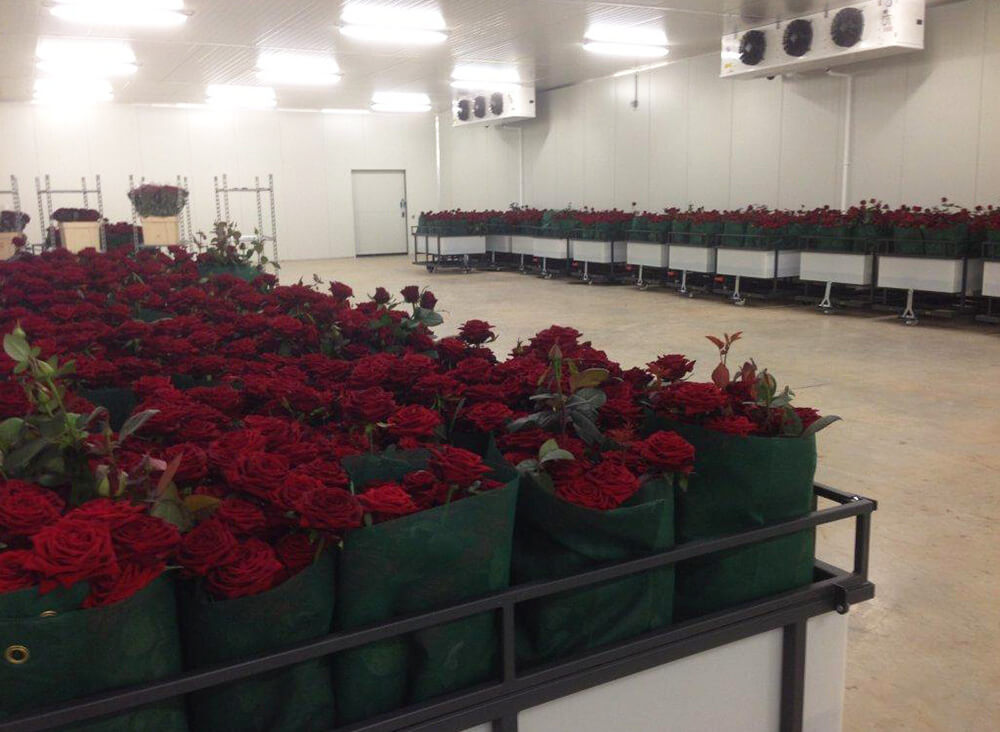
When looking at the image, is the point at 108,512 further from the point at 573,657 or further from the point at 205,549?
the point at 573,657

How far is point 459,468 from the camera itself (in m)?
1.44

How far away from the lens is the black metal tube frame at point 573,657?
1.19 m

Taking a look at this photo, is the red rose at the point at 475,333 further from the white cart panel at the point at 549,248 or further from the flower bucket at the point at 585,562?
the white cart panel at the point at 549,248

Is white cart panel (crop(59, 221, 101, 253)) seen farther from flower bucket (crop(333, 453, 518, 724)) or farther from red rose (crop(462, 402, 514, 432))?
flower bucket (crop(333, 453, 518, 724))

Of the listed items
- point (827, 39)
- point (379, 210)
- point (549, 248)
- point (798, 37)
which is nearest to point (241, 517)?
point (827, 39)

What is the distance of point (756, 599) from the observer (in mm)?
1762

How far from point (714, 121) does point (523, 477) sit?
1369cm

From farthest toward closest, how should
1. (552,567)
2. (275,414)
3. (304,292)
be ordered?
1. (304,292)
2. (275,414)
3. (552,567)

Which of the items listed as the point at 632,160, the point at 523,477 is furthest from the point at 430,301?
the point at 632,160

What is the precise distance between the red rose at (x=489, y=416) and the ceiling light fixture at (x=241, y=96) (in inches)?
649

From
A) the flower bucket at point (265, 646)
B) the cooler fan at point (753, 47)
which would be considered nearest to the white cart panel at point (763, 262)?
the cooler fan at point (753, 47)

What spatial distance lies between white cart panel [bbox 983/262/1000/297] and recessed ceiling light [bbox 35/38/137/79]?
11402 mm

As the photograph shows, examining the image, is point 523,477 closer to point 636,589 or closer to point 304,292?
point 636,589

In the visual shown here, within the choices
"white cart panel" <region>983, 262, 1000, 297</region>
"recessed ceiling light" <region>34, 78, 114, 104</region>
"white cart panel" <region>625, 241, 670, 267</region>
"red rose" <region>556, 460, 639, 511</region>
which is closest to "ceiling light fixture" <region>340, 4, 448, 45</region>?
"white cart panel" <region>625, 241, 670, 267</region>
